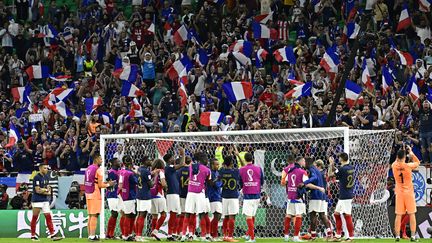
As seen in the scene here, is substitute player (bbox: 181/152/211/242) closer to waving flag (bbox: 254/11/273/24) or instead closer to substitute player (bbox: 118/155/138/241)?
substitute player (bbox: 118/155/138/241)

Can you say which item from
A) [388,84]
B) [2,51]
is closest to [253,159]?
[388,84]

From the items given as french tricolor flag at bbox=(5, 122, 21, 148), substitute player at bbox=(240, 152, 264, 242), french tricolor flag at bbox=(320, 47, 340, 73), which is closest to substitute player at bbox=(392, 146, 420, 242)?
substitute player at bbox=(240, 152, 264, 242)

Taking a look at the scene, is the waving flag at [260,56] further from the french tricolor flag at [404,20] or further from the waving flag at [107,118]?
the waving flag at [107,118]

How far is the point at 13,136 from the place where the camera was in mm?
41188

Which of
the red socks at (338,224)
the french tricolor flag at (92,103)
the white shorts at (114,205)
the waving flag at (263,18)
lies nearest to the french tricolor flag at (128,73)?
the french tricolor flag at (92,103)

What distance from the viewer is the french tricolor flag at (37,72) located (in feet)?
148

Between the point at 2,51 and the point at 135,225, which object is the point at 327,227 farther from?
the point at 2,51

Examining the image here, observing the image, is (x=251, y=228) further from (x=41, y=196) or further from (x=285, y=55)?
(x=285, y=55)

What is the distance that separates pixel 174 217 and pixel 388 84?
9.17 meters

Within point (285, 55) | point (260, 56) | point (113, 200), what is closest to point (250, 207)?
point (113, 200)

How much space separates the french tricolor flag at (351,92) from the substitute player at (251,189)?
731 centimetres

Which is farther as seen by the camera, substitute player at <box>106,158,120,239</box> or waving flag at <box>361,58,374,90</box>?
waving flag at <box>361,58,374,90</box>

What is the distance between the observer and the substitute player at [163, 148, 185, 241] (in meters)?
32.1

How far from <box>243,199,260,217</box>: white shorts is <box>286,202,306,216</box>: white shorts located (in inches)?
32.3
